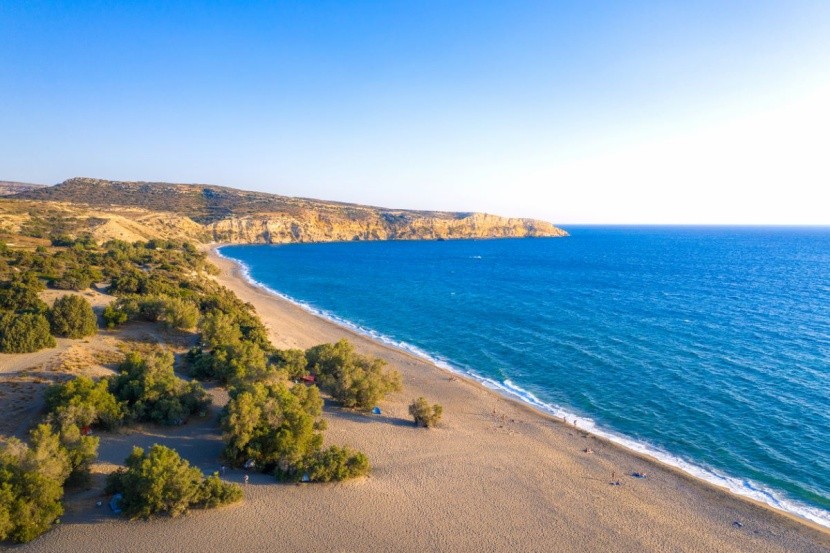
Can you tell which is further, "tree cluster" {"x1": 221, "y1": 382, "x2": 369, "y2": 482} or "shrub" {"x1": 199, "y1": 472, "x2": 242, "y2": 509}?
"tree cluster" {"x1": 221, "y1": 382, "x2": 369, "y2": 482}

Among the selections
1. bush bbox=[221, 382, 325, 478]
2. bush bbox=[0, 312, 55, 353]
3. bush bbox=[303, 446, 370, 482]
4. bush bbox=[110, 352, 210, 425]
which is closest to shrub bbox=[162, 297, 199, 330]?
bush bbox=[0, 312, 55, 353]

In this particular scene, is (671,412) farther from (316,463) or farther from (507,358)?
(316,463)

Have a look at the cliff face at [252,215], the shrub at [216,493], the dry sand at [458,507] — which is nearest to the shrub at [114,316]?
the dry sand at [458,507]

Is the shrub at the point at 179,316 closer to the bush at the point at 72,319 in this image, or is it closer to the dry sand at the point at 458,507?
the bush at the point at 72,319

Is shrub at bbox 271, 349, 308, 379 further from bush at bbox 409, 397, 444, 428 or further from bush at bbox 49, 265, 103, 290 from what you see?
bush at bbox 49, 265, 103, 290

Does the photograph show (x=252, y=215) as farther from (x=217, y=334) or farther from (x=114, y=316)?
(x=217, y=334)

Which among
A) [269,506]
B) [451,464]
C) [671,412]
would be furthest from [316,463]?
[671,412]
